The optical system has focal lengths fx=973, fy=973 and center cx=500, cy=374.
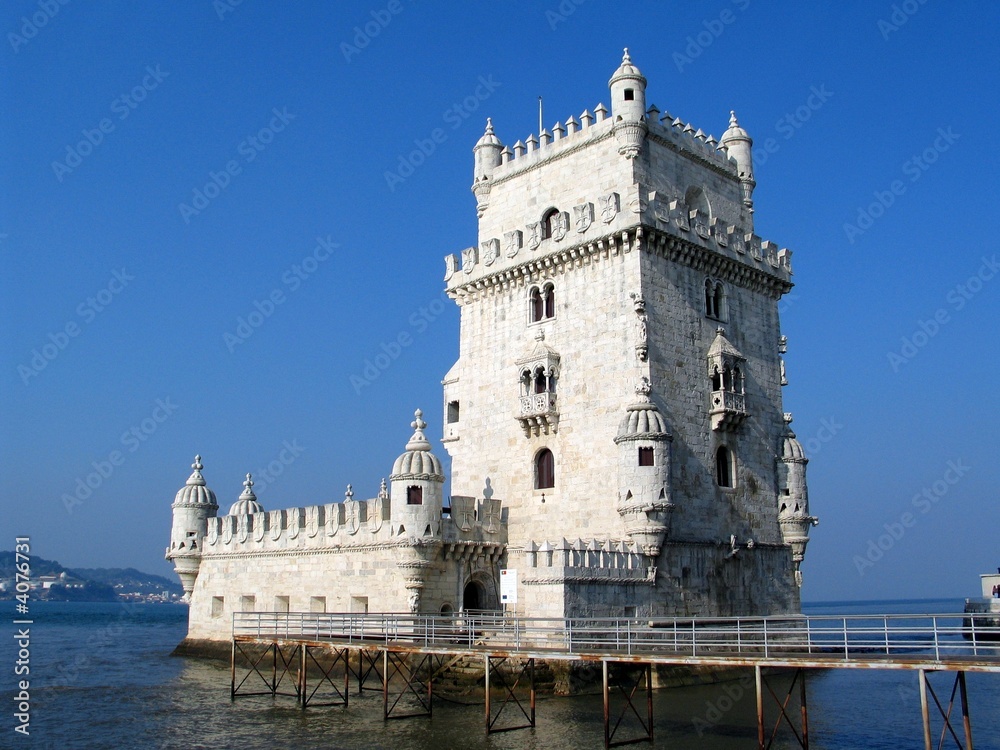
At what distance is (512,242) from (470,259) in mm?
2405

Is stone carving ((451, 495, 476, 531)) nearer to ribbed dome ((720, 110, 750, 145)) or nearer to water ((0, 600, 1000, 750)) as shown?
water ((0, 600, 1000, 750))

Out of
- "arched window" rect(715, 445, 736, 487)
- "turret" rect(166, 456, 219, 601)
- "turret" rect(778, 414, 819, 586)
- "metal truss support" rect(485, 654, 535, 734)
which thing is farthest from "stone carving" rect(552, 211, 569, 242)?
"turret" rect(166, 456, 219, 601)

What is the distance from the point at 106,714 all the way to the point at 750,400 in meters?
25.4

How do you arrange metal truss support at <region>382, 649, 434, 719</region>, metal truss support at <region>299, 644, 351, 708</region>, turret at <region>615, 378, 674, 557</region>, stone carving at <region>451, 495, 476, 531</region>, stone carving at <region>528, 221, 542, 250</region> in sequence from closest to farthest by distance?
metal truss support at <region>382, 649, 434, 719</region> < metal truss support at <region>299, 644, 351, 708</region> < turret at <region>615, 378, 674, 557</region> < stone carving at <region>451, 495, 476, 531</region> < stone carving at <region>528, 221, 542, 250</region>

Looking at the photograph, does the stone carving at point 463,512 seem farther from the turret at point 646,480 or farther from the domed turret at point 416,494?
the turret at point 646,480

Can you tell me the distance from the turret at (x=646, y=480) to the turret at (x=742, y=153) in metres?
13.4

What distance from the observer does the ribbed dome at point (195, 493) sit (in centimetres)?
4572

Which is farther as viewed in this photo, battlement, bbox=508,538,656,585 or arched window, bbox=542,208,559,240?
arched window, bbox=542,208,559,240

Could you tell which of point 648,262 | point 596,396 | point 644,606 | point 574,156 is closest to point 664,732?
point 644,606

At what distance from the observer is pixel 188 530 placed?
45.4m

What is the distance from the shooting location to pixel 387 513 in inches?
1369

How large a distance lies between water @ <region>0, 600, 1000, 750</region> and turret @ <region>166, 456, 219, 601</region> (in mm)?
6496

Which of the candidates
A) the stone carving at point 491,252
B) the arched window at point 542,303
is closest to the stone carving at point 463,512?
the arched window at point 542,303

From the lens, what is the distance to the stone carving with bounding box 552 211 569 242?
36.4 metres
